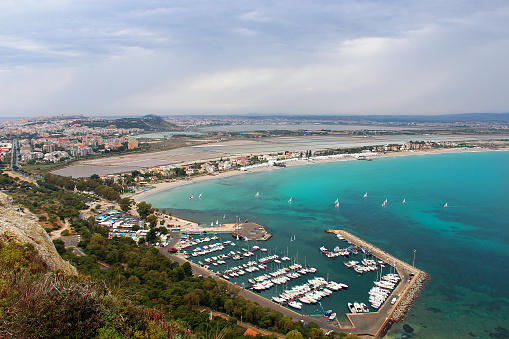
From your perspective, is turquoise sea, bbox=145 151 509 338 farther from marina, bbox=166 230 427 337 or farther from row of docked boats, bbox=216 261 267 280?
row of docked boats, bbox=216 261 267 280

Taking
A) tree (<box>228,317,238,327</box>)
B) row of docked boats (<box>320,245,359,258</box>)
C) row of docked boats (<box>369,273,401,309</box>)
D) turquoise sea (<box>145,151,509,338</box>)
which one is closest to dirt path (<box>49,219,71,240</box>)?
turquoise sea (<box>145,151,509,338</box>)

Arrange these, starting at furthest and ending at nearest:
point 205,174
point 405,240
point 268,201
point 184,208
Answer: point 205,174, point 268,201, point 184,208, point 405,240

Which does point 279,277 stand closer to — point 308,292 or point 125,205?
point 308,292

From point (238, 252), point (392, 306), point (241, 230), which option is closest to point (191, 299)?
point (238, 252)

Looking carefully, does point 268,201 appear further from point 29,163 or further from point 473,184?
point 29,163

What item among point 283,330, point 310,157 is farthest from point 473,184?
point 283,330
